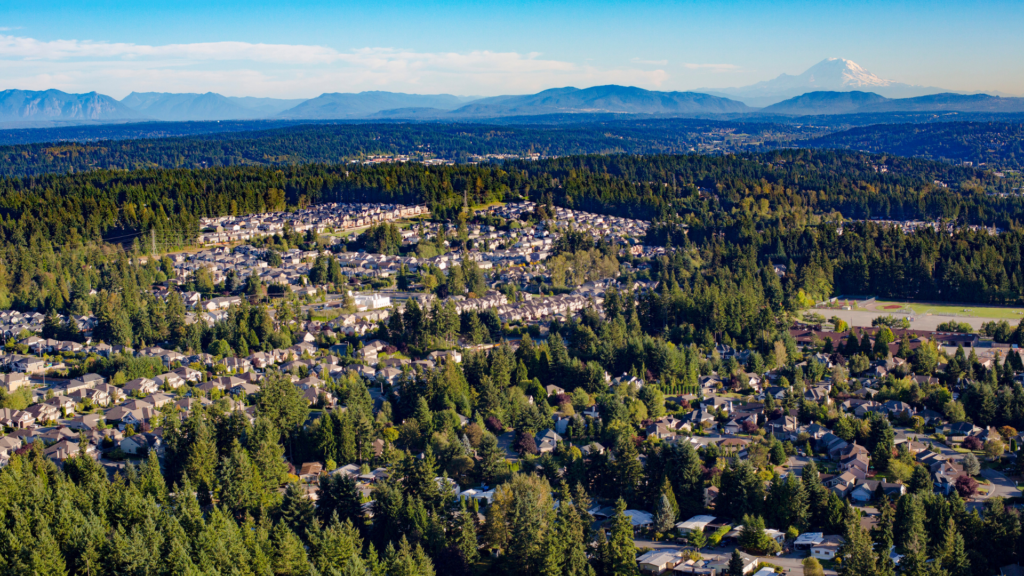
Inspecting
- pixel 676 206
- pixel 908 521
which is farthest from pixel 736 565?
pixel 676 206

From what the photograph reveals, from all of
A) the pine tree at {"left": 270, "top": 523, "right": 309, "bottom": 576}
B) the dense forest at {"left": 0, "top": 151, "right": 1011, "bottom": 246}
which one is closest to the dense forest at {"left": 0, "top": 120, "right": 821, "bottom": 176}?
the dense forest at {"left": 0, "top": 151, "right": 1011, "bottom": 246}

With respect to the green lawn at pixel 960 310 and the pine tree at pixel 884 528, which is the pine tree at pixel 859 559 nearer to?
the pine tree at pixel 884 528

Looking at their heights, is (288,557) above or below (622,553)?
above

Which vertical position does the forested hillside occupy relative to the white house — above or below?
above

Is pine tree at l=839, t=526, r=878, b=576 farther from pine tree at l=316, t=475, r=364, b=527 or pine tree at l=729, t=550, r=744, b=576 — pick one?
pine tree at l=316, t=475, r=364, b=527

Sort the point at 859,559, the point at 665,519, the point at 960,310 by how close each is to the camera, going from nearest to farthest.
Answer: the point at 859,559, the point at 665,519, the point at 960,310

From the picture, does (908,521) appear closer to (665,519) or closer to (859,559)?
(859,559)
